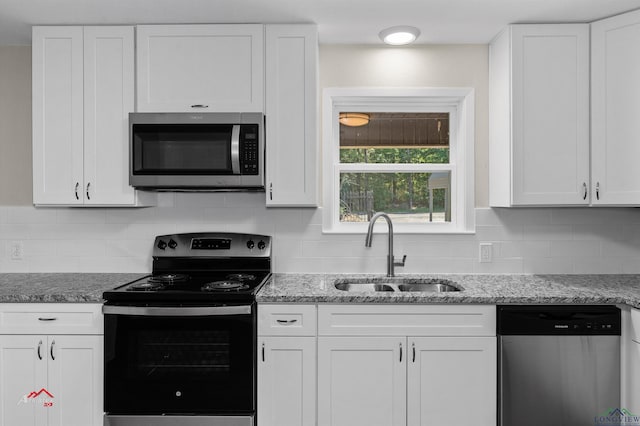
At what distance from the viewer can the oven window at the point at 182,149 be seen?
7.36 feet

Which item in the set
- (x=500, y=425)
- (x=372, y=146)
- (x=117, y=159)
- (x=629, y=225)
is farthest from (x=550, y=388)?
(x=117, y=159)

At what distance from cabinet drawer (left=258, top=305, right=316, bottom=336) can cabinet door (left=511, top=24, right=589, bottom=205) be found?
1.28 meters

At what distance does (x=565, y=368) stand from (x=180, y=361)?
1751mm

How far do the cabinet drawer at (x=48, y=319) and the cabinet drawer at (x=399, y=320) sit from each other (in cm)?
108

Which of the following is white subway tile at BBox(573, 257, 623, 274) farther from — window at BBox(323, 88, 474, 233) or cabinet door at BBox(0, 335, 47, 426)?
cabinet door at BBox(0, 335, 47, 426)

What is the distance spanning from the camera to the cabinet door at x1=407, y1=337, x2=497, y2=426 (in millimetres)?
1975

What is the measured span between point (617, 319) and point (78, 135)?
2.84 metres

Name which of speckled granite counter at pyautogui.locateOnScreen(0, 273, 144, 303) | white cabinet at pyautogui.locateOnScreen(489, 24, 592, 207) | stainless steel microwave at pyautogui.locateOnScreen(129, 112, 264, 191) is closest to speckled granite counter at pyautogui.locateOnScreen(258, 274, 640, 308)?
white cabinet at pyautogui.locateOnScreen(489, 24, 592, 207)

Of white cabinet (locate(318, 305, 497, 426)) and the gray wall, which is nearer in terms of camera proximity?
white cabinet (locate(318, 305, 497, 426))

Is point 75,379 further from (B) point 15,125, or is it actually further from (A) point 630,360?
(A) point 630,360

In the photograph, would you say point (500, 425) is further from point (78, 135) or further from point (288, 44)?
point (78, 135)

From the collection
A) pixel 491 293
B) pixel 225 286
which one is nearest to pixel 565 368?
pixel 491 293

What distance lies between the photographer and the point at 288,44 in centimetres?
230

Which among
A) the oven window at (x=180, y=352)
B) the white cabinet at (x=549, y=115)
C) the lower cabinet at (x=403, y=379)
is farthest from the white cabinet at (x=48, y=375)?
the white cabinet at (x=549, y=115)
